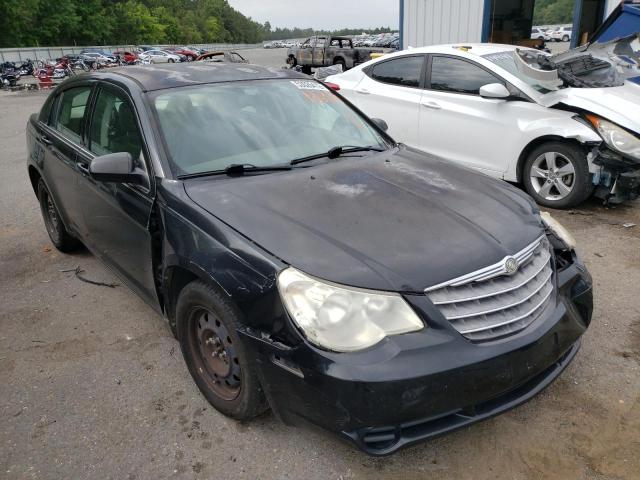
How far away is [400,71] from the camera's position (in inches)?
258

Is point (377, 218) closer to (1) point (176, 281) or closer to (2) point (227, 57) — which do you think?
(1) point (176, 281)

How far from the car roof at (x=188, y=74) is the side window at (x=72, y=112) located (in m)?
0.20

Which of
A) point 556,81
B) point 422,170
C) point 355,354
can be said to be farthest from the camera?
point 556,81

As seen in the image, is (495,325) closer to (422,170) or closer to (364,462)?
(364,462)

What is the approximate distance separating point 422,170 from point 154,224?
Answer: 1.52m

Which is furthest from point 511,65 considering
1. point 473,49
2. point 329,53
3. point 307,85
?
point 329,53

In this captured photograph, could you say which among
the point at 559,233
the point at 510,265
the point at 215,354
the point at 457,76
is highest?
the point at 457,76

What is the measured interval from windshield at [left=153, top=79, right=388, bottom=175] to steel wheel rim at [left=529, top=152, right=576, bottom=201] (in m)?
2.59

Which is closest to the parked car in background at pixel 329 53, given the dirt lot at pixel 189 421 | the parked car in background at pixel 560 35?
the dirt lot at pixel 189 421

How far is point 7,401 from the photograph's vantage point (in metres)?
2.86

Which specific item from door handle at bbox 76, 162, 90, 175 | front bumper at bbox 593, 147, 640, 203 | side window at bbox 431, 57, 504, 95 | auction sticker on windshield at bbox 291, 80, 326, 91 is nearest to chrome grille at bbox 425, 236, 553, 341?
auction sticker on windshield at bbox 291, 80, 326, 91

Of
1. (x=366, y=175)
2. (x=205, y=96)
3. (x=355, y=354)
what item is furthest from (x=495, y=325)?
(x=205, y=96)

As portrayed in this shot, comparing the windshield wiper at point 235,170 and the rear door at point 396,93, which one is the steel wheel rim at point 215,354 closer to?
the windshield wiper at point 235,170

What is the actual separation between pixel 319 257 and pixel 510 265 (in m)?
0.81
